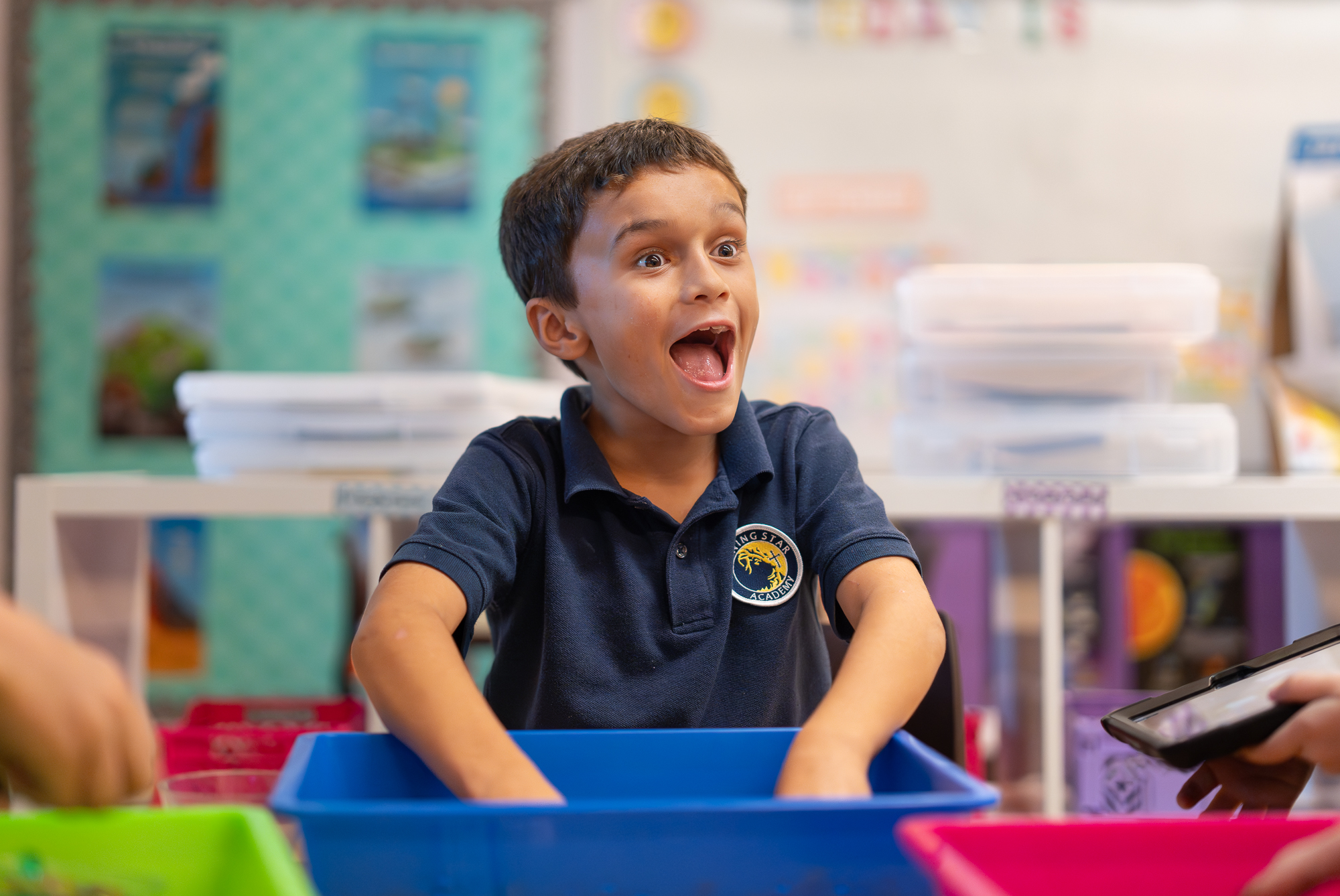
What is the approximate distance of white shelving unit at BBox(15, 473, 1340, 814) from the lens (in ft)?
4.06

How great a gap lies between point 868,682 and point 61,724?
472 mm

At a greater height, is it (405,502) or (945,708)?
(405,502)

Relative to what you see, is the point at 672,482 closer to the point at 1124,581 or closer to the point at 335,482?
the point at 335,482

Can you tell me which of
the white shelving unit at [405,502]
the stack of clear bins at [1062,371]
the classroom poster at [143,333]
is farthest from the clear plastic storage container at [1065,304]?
the classroom poster at [143,333]

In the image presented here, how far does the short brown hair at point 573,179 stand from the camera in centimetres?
95

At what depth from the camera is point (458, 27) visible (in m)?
2.09

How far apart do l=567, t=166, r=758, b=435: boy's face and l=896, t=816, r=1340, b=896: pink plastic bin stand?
0.54m

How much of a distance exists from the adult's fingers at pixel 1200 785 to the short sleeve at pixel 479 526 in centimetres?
50

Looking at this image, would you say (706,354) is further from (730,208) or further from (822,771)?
(822,771)

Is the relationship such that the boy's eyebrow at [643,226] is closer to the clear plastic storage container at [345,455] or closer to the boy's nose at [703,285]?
the boy's nose at [703,285]

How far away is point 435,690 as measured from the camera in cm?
67

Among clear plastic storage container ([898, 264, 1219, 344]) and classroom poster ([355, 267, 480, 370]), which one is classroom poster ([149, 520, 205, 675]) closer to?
classroom poster ([355, 267, 480, 370])

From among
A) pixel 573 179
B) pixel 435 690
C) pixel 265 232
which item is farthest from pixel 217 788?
pixel 265 232

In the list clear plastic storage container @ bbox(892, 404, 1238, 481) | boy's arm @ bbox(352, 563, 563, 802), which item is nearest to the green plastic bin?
boy's arm @ bbox(352, 563, 563, 802)
